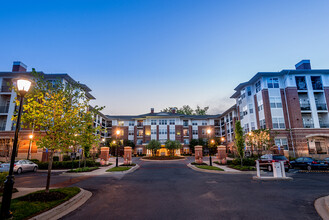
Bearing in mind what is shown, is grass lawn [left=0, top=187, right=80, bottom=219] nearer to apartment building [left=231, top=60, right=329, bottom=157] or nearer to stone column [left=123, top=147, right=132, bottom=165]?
stone column [left=123, top=147, right=132, bottom=165]

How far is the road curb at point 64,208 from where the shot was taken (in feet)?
17.9

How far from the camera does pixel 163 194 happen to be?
27.5 ft

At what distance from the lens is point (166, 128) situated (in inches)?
2213

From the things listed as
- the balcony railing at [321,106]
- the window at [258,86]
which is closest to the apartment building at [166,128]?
the window at [258,86]

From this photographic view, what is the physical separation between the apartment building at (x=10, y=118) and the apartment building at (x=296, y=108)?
106 ft

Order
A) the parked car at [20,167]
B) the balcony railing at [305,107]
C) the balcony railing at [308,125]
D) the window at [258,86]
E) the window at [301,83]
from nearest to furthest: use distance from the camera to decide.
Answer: the parked car at [20,167]
the balcony railing at [308,125]
the balcony railing at [305,107]
the window at [301,83]
the window at [258,86]

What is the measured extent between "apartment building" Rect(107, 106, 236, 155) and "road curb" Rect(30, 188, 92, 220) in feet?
155

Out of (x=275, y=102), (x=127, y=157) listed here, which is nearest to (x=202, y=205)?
(x=127, y=157)

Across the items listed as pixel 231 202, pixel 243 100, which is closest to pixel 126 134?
pixel 243 100

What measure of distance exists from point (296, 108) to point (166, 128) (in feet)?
113

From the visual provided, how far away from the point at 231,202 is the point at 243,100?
3659 centimetres

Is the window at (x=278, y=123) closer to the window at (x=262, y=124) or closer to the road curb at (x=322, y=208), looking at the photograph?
the window at (x=262, y=124)

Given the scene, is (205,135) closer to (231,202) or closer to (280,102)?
(280,102)

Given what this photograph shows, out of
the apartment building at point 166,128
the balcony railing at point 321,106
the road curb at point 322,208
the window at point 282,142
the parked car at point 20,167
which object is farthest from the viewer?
the apartment building at point 166,128
